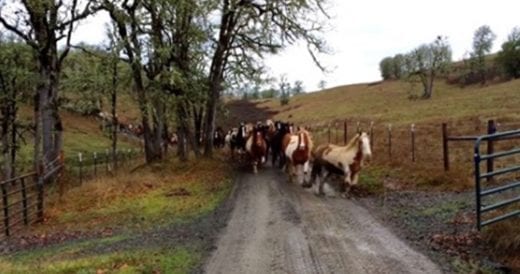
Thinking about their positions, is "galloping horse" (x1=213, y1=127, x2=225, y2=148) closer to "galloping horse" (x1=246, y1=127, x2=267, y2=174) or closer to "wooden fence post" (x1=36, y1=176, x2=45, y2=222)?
"galloping horse" (x1=246, y1=127, x2=267, y2=174)

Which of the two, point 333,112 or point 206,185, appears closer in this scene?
point 206,185

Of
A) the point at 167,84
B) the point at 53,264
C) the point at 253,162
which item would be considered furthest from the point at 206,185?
the point at 53,264

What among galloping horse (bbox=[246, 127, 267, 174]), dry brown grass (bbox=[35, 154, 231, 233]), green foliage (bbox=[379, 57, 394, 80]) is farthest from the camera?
green foliage (bbox=[379, 57, 394, 80])

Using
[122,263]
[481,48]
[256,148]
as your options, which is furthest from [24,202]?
[481,48]

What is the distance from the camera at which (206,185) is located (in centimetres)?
1816

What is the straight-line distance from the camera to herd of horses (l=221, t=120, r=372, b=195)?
1454 centimetres

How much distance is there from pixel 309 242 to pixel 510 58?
241 feet

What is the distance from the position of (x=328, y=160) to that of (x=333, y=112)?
62.5 metres

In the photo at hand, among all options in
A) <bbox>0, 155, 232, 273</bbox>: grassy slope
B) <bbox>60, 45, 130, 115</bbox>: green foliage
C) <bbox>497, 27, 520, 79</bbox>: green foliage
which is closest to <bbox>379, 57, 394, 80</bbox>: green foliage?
<bbox>497, 27, 520, 79</bbox>: green foliage

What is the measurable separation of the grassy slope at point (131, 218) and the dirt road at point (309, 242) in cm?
80

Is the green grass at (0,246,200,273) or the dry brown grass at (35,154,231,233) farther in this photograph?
the dry brown grass at (35,154,231,233)

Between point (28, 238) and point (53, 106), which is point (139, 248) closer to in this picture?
point (28, 238)

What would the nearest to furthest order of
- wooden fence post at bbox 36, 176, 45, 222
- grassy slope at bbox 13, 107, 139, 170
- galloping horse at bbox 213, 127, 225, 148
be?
wooden fence post at bbox 36, 176, 45, 222 < galloping horse at bbox 213, 127, 225, 148 < grassy slope at bbox 13, 107, 139, 170

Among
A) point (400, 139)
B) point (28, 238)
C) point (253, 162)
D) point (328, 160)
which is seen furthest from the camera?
point (400, 139)
